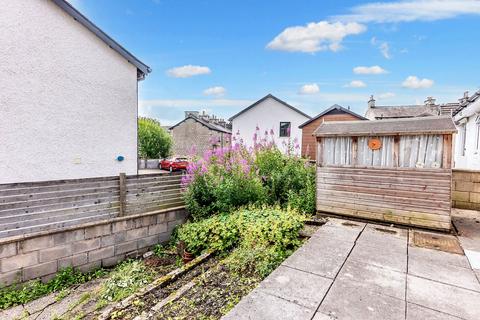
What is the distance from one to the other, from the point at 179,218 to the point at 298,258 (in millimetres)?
3220

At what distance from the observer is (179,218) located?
19.1 feet

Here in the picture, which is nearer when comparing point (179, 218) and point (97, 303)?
point (97, 303)

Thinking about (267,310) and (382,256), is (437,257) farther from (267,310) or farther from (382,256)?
(267,310)

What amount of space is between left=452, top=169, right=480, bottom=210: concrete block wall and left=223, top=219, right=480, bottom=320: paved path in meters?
2.73

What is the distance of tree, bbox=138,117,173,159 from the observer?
26.0 meters

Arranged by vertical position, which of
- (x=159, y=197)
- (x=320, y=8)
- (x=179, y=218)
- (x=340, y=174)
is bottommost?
(x=179, y=218)

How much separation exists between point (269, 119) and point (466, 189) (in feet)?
68.6

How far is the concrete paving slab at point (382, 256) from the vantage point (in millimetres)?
3304

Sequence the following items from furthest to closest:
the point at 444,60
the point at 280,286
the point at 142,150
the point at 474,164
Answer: the point at 142,150, the point at 444,60, the point at 474,164, the point at 280,286

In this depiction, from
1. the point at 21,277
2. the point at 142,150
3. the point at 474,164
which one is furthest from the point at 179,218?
the point at 142,150

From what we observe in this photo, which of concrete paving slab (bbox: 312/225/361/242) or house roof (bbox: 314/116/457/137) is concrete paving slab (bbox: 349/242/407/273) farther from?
house roof (bbox: 314/116/457/137)

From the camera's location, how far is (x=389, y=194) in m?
4.94

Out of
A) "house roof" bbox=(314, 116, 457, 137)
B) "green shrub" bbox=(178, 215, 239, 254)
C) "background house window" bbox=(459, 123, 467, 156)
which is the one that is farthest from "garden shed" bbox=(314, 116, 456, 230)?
"background house window" bbox=(459, 123, 467, 156)

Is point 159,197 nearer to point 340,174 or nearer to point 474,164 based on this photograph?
point 340,174
